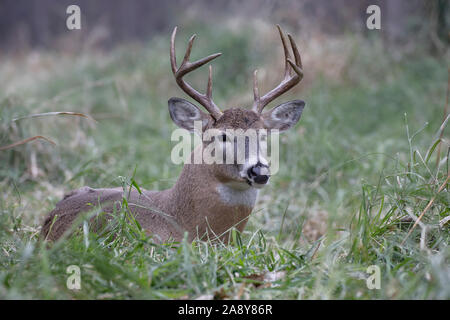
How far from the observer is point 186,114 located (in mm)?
4004

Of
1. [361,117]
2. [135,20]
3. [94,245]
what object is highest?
[135,20]

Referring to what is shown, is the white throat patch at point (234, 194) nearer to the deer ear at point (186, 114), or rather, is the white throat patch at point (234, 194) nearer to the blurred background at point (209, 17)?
the deer ear at point (186, 114)

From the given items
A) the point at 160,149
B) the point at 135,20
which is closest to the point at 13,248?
the point at 160,149

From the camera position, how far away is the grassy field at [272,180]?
2631mm

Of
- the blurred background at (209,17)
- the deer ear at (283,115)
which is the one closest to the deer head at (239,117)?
the deer ear at (283,115)

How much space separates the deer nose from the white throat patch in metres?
0.25

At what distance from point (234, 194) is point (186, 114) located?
738mm

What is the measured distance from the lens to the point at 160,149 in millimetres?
6898

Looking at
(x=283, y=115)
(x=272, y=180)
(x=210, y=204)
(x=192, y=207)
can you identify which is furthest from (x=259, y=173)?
(x=272, y=180)

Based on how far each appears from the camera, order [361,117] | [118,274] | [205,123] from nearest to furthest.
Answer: [118,274], [205,123], [361,117]

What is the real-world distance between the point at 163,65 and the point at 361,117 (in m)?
4.47

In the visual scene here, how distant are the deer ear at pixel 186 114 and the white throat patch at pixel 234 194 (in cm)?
53

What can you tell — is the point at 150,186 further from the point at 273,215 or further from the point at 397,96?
the point at 397,96

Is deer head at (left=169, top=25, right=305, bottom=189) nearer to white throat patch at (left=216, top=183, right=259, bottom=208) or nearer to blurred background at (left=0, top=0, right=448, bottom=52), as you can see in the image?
white throat patch at (left=216, top=183, right=259, bottom=208)
